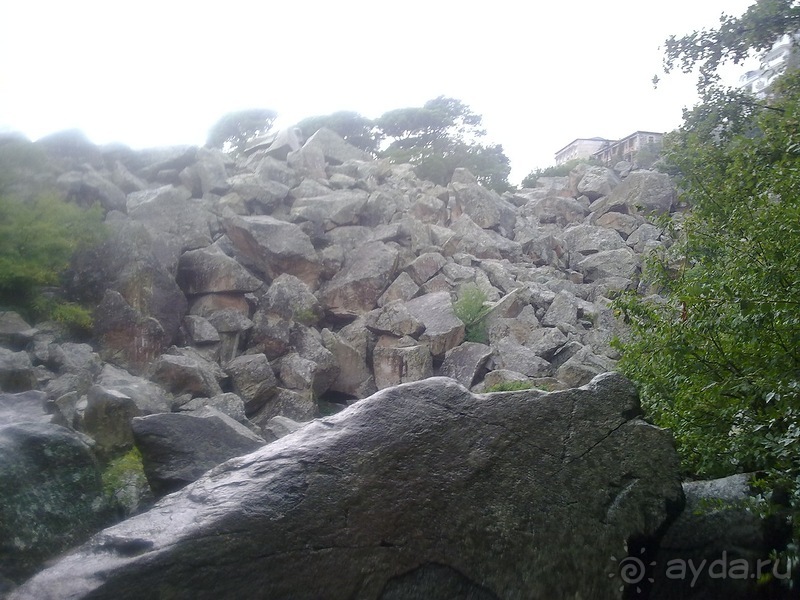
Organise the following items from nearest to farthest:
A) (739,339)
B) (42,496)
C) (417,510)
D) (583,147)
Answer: (417,510) < (739,339) < (42,496) < (583,147)

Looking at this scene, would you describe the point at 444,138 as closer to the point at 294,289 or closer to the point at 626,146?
the point at 626,146

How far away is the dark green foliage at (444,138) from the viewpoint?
48312 mm

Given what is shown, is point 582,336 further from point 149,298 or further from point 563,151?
point 563,151

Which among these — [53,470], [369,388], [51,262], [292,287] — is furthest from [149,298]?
[53,470]

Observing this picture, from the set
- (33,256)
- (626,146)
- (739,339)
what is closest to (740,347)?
(739,339)

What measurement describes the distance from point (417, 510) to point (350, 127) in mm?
47998

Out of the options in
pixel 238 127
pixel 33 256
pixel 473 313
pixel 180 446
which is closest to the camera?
pixel 180 446

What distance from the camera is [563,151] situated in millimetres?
70938

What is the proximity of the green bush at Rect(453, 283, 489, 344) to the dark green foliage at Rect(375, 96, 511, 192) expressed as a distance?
74.7ft

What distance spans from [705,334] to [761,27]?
27.5 ft

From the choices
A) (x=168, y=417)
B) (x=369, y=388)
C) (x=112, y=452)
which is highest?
(x=168, y=417)

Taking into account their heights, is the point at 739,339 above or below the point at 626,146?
below

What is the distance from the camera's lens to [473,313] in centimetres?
2520

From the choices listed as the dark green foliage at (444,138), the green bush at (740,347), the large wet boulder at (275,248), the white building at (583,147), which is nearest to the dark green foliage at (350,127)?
the dark green foliage at (444,138)
